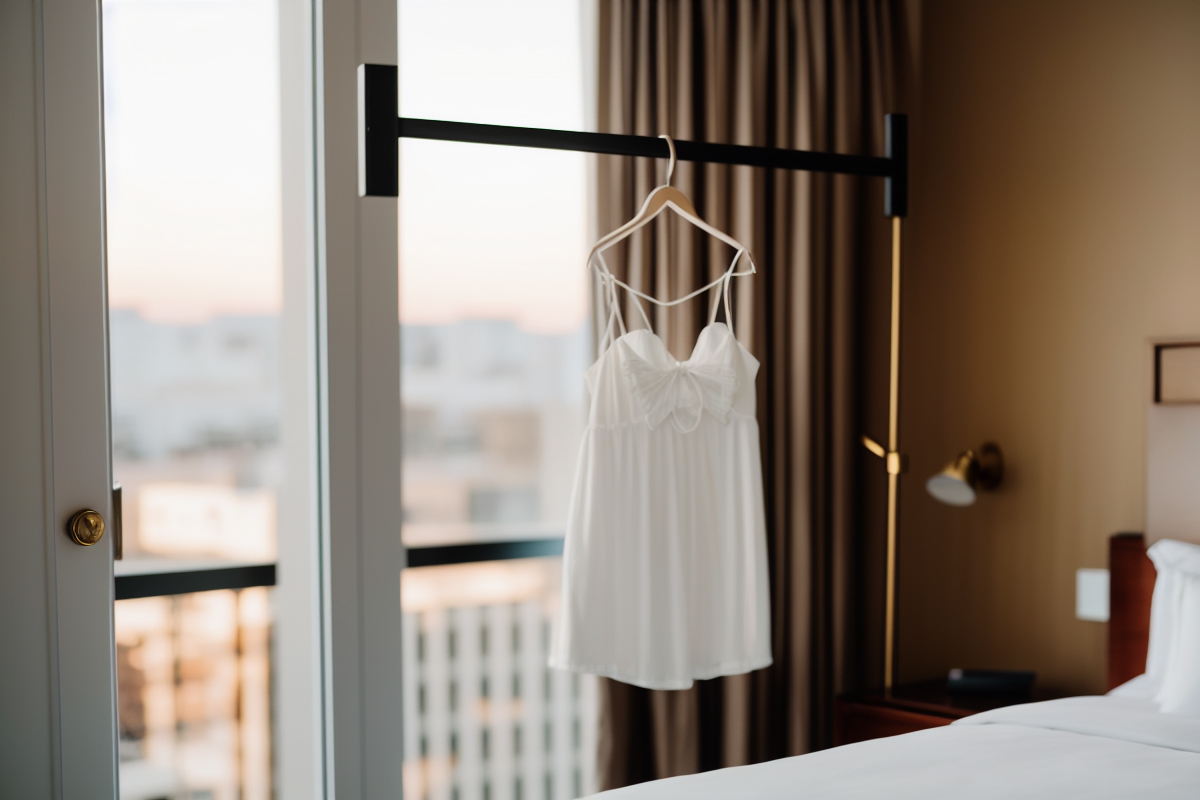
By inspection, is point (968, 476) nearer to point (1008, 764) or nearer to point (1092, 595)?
point (1092, 595)

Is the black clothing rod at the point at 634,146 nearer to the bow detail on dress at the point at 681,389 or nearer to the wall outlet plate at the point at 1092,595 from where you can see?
the bow detail on dress at the point at 681,389

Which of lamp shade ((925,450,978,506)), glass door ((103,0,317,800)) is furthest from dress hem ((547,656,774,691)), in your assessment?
lamp shade ((925,450,978,506))

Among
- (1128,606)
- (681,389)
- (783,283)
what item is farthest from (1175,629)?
(783,283)

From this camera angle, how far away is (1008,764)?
1.79m

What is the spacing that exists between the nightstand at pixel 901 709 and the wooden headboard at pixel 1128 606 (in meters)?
0.24

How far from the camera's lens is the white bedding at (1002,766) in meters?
1.66

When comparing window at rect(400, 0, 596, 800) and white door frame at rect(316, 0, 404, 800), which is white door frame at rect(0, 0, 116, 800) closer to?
Answer: white door frame at rect(316, 0, 404, 800)

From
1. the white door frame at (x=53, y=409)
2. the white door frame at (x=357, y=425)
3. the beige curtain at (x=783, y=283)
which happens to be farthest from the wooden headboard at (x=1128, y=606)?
the white door frame at (x=53, y=409)

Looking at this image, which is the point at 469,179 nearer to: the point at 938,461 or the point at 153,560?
the point at 153,560

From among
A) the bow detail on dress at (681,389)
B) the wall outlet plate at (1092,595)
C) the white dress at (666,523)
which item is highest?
the bow detail on dress at (681,389)

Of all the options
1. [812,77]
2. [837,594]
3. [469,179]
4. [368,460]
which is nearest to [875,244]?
[812,77]

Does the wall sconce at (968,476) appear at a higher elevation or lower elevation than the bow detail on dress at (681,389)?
lower

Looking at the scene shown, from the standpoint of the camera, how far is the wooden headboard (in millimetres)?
2582

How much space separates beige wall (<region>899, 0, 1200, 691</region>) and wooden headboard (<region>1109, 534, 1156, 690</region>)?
0.16 metres
